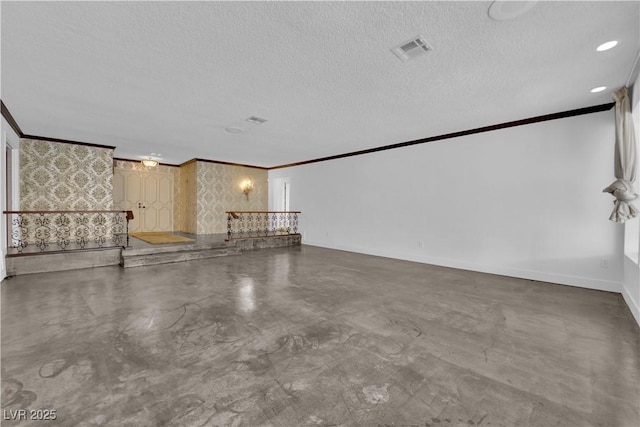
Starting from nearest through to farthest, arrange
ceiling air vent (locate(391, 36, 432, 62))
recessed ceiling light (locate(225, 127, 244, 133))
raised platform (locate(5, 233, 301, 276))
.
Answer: ceiling air vent (locate(391, 36, 432, 62)) < raised platform (locate(5, 233, 301, 276)) < recessed ceiling light (locate(225, 127, 244, 133))

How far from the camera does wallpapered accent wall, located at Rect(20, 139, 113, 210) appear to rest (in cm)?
635

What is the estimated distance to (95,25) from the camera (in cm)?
245

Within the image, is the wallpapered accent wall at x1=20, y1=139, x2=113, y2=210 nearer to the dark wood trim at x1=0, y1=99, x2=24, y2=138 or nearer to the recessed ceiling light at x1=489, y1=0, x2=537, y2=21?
the dark wood trim at x1=0, y1=99, x2=24, y2=138

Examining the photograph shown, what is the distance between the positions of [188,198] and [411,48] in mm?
9253

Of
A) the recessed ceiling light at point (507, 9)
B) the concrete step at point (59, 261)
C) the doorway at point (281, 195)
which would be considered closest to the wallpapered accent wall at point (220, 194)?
the doorway at point (281, 195)

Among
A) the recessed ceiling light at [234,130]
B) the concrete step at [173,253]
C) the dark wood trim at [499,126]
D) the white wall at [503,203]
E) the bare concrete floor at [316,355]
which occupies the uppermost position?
the recessed ceiling light at [234,130]

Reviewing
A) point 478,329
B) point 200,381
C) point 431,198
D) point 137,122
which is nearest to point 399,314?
point 478,329

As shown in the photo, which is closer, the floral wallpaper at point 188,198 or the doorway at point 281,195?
the floral wallpaper at point 188,198

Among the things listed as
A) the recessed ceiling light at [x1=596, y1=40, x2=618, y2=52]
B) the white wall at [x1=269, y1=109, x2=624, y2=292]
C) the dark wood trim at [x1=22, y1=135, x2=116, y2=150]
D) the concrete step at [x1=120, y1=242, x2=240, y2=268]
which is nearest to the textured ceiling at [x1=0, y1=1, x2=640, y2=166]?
the recessed ceiling light at [x1=596, y1=40, x2=618, y2=52]

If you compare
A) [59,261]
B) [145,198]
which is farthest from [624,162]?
[145,198]

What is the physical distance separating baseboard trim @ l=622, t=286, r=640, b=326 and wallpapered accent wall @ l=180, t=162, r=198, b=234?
33.3ft

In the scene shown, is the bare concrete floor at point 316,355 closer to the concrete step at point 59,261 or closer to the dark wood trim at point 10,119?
the concrete step at point 59,261

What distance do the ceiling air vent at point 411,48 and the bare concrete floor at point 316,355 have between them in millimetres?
2955

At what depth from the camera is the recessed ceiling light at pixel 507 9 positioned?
2.15 metres
